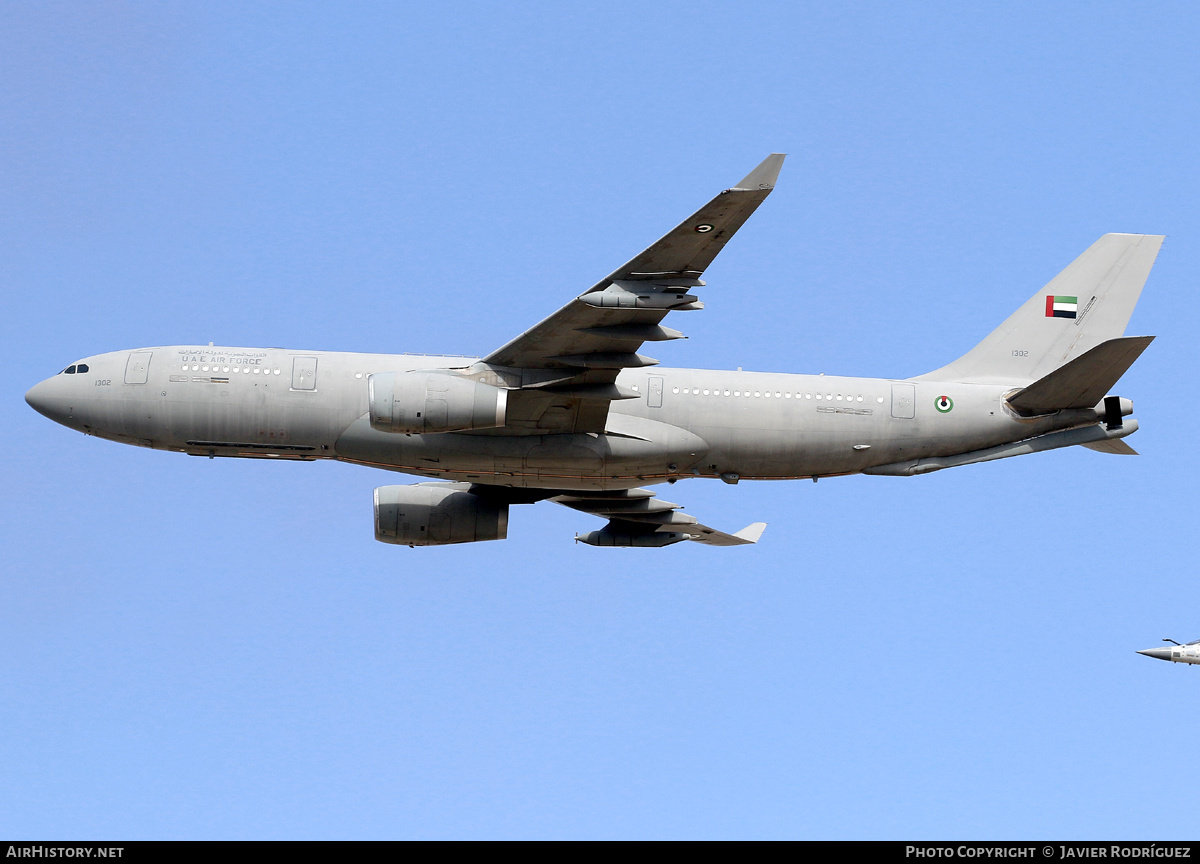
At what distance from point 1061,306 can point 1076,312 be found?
0.50 meters

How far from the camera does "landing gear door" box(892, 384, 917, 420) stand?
3922cm

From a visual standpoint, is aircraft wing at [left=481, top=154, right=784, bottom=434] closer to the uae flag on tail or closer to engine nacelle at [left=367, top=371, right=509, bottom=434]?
engine nacelle at [left=367, top=371, right=509, bottom=434]

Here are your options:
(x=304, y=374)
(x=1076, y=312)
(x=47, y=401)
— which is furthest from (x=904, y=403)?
(x=47, y=401)

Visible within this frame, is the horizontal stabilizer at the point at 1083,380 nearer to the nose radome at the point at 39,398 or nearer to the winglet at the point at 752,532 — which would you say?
the winglet at the point at 752,532

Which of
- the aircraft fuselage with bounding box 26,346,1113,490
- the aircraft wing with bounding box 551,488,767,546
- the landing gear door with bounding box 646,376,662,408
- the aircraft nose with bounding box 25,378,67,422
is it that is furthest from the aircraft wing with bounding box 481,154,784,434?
the aircraft nose with bounding box 25,378,67,422

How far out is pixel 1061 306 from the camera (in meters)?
42.7

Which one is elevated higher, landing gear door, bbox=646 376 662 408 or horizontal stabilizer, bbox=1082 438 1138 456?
landing gear door, bbox=646 376 662 408

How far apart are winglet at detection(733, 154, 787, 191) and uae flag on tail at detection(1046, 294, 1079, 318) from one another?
16035 mm

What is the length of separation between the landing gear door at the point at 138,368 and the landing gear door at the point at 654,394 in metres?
14.6

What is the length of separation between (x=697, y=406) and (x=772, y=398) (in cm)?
225

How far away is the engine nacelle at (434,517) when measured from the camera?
139 feet

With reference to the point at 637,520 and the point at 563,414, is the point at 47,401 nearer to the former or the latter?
the point at 563,414

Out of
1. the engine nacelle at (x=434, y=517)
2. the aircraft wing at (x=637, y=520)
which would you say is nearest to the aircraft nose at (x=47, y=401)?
the engine nacelle at (x=434, y=517)

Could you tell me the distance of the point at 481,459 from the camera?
38.0 meters
